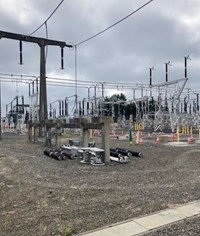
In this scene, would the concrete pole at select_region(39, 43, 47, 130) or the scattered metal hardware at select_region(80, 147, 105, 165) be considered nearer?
the scattered metal hardware at select_region(80, 147, 105, 165)

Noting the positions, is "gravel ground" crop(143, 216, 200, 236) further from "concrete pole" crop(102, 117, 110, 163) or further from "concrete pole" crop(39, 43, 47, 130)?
"concrete pole" crop(39, 43, 47, 130)

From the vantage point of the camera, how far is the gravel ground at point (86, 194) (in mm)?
5438

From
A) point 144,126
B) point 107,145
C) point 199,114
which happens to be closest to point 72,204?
point 107,145

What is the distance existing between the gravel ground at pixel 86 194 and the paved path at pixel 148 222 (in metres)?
0.21

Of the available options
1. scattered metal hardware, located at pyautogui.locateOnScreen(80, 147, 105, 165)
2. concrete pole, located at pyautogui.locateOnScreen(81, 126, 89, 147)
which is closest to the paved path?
scattered metal hardware, located at pyautogui.locateOnScreen(80, 147, 105, 165)

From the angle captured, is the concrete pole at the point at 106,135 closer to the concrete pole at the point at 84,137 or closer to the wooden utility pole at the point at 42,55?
the concrete pole at the point at 84,137

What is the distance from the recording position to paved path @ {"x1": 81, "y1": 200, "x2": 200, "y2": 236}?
16.0ft

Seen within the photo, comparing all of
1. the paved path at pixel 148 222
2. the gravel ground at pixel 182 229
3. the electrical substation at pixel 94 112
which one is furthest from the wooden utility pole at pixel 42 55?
the gravel ground at pixel 182 229

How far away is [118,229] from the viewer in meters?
5.01

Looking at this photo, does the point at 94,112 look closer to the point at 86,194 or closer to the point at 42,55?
the point at 42,55

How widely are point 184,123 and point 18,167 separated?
117 ft

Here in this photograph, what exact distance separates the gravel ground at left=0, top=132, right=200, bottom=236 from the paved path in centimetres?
21

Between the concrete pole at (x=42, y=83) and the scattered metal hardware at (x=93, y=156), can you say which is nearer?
the scattered metal hardware at (x=93, y=156)

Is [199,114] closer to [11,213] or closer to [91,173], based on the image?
[91,173]
